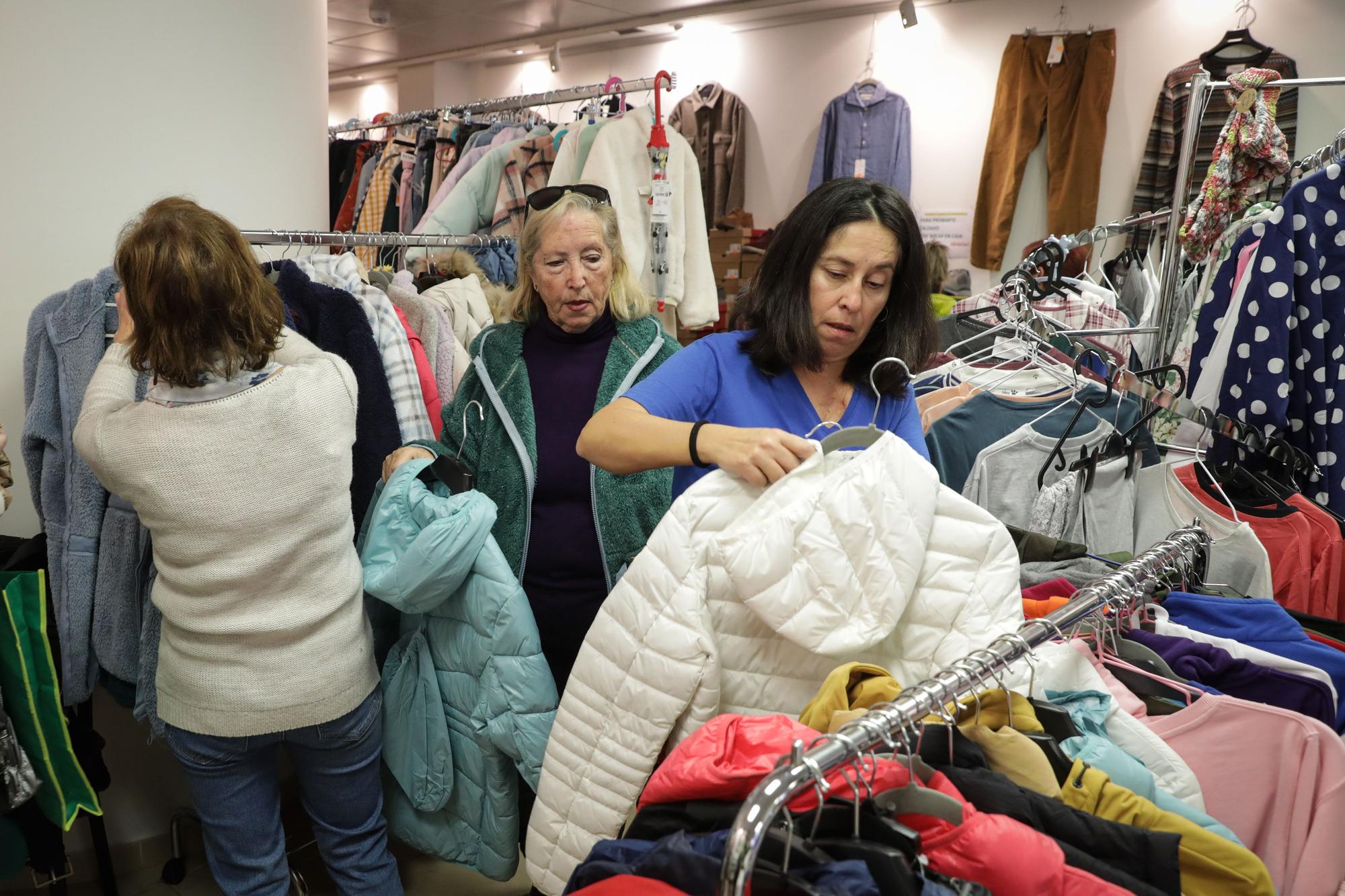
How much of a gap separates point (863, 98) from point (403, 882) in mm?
5084

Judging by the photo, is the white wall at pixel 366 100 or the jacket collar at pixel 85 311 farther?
the white wall at pixel 366 100

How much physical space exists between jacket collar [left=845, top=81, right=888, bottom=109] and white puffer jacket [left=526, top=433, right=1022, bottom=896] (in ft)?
17.0

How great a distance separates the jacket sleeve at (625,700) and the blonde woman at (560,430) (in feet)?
2.02

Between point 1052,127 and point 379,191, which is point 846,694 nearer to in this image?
point 379,191

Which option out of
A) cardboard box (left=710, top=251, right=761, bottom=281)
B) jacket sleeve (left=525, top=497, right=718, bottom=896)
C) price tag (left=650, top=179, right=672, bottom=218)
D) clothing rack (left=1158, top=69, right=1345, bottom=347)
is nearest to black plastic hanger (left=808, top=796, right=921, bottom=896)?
jacket sleeve (left=525, top=497, right=718, bottom=896)

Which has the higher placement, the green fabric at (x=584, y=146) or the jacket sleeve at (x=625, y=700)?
the green fabric at (x=584, y=146)

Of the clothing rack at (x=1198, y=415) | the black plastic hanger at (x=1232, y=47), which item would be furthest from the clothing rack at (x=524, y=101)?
the black plastic hanger at (x=1232, y=47)

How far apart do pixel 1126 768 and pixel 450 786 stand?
1408mm

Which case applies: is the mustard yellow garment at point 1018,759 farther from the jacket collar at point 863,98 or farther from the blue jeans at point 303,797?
the jacket collar at point 863,98

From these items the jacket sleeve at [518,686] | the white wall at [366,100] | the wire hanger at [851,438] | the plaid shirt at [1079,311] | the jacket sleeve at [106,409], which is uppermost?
the white wall at [366,100]

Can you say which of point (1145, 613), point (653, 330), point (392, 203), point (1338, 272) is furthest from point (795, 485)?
point (392, 203)

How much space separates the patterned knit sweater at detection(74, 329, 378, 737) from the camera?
5.19 feet

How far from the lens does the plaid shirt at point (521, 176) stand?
11.3ft

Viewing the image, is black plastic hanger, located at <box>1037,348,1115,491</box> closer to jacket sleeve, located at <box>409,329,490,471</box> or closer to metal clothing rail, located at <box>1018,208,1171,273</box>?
metal clothing rail, located at <box>1018,208,1171,273</box>
